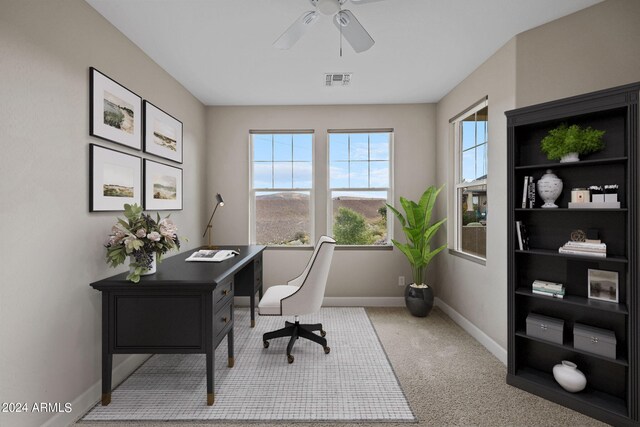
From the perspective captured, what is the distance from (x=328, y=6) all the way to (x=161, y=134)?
6.56 ft

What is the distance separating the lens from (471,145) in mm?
3250

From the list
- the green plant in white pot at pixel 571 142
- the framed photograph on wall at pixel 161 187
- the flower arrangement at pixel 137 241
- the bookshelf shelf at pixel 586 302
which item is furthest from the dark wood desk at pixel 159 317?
the green plant in white pot at pixel 571 142

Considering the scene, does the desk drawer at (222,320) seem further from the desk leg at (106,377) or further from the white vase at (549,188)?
the white vase at (549,188)

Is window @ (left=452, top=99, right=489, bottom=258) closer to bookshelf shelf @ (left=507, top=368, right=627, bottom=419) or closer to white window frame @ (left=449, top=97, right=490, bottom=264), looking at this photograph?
white window frame @ (left=449, top=97, right=490, bottom=264)

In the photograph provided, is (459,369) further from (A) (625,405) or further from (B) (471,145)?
(B) (471,145)

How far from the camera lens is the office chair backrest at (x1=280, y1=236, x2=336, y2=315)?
2.48 m

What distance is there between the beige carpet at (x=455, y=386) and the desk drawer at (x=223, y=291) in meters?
0.75

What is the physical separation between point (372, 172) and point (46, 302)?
3.44m

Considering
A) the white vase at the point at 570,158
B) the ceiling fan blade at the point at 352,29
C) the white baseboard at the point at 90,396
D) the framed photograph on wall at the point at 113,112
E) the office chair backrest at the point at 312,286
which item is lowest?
the white baseboard at the point at 90,396

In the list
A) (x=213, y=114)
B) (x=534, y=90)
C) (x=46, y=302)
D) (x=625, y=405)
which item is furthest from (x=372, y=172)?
(x=46, y=302)

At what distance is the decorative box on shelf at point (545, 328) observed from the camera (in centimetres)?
204

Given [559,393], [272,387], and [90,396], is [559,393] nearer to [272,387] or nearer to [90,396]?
[272,387]

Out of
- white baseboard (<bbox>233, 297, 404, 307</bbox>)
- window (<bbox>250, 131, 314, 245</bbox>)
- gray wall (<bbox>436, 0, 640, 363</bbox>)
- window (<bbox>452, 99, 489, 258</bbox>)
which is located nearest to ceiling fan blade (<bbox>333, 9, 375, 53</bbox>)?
gray wall (<bbox>436, 0, 640, 363</bbox>)

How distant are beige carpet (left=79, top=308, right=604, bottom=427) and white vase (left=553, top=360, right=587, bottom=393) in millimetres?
150
